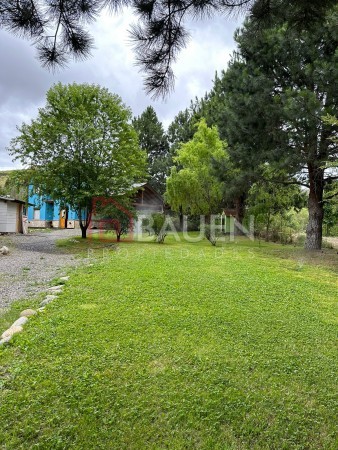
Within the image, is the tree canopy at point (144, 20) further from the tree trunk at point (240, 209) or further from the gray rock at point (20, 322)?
the tree trunk at point (240, 209)

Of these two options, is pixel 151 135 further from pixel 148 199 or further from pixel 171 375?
pixel 171 375

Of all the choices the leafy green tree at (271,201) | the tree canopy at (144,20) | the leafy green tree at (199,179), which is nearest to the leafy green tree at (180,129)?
the leafy green tree at (199,179)

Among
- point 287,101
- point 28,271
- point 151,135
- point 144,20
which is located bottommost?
point 28,271

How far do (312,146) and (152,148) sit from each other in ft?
82.5

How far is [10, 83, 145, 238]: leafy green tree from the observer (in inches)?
480

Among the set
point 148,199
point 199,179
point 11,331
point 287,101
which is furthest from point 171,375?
point 148,199

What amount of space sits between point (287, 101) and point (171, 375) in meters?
8.64

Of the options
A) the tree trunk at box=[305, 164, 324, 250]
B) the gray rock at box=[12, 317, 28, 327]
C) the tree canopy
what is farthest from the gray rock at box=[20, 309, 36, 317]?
the tree trunk at box=[305, 164, 324, 250]

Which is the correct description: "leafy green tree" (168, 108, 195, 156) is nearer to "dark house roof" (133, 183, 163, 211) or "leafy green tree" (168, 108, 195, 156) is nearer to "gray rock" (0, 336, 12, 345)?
"dark house roof" (133, 183, 163, 211)

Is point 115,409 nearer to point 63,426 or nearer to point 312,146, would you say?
point 63,426

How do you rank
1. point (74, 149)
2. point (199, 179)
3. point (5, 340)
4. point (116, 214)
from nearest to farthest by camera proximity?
point (5, 340) → point (74, 149) → point (116, 214) → point (199, 179)

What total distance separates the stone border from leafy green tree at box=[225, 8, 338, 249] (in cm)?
789

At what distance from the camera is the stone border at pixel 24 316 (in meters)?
3.25

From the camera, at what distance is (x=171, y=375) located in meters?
2.51
